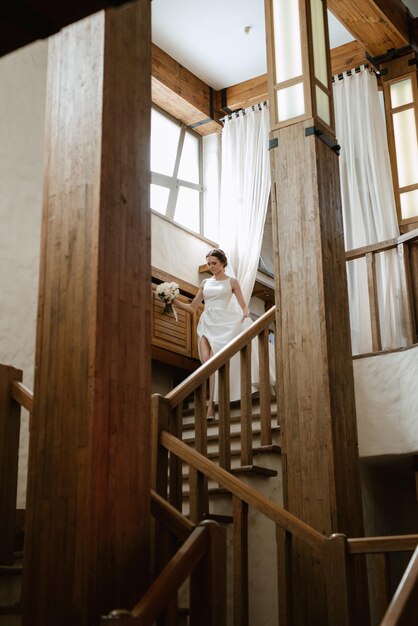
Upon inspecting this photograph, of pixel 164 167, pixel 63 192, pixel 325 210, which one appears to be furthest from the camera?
pixel 164 167

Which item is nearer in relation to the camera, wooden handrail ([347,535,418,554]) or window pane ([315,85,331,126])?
wooden handrail ([347,535,418,554])

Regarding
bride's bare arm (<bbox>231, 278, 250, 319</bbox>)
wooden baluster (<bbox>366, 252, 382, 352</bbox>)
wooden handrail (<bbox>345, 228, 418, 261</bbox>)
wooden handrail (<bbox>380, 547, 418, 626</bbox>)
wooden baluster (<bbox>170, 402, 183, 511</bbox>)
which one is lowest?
wooden handrail (<bbox>380, 547, 418, 626</bbox>)

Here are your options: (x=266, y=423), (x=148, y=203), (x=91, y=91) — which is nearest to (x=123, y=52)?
(x=91, y=91)

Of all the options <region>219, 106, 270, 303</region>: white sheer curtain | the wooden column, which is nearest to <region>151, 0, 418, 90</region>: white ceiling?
<region>219, 106, 270, 303</region>: white sheer curtain

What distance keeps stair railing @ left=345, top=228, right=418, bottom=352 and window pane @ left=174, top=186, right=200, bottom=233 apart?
A: 3509 millimetres

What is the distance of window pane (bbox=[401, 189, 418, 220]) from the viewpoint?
304 inches

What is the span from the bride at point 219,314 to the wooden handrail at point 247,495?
8.52ft

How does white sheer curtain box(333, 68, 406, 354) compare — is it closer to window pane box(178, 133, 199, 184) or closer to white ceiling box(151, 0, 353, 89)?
white ceiling box(151, 0, 353, 89)

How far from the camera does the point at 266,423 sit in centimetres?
552

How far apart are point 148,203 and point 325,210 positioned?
226 cm

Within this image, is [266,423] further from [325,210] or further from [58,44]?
[58,44]

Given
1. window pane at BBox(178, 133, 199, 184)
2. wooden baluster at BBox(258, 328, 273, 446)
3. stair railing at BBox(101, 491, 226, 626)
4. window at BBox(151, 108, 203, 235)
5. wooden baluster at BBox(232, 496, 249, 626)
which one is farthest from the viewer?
window pane at BBox(178, 133, 199, 184)

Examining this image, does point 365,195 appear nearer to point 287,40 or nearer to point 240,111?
point 287,40

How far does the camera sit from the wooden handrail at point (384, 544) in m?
3.22
